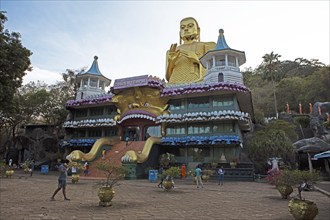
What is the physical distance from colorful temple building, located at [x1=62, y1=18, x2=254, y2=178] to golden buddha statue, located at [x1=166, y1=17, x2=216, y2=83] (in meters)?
0.17

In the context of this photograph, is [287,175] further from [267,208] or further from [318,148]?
[318,148]

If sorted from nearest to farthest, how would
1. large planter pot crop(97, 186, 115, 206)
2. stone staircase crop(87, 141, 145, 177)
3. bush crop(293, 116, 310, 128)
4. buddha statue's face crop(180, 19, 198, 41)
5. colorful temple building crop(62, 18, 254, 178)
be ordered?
large planter pot crop(97, 186, 115, 206) < stone staircase crop(87, 141, 145, 177) < colorful temple building crop(62, 18, 254, 178) < buddha statue's face crop(180, 19, 198, 41) < bush crop(293, 116, 310, 128)

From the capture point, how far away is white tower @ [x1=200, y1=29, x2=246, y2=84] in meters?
27.2

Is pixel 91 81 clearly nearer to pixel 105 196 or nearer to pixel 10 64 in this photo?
pixel 10 64

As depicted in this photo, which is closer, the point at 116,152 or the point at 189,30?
the point at 116,152

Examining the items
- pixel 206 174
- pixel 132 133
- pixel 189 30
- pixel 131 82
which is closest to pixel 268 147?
pixel 206 174

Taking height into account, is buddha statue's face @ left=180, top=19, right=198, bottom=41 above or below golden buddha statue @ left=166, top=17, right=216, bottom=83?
above

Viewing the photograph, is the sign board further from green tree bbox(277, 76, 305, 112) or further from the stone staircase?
green tree bbox(277, 76, 305, 112)

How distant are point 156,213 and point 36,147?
32.1 m

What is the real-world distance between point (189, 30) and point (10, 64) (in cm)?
2609

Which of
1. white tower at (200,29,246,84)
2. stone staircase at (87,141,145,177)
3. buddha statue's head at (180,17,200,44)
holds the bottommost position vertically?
stone staircase at (87,141,145,177)

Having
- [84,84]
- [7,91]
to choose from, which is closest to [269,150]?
[7,91]

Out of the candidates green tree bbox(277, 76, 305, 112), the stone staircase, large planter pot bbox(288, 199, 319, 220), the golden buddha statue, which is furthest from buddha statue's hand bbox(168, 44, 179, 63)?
large planter pot bbox(288, 199, 319, 220)

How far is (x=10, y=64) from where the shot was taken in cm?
1969
